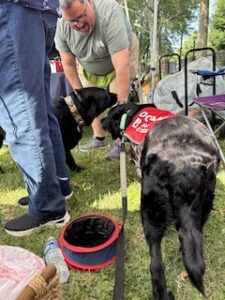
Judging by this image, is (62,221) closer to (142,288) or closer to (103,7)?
(142,288)

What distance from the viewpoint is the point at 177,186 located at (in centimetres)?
155

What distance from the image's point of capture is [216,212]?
2277 millimetres

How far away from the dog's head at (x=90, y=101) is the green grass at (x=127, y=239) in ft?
1.65

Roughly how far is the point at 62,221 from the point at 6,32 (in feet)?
3.71

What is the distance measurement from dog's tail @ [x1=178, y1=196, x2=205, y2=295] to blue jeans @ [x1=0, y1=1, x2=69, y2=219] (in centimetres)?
85

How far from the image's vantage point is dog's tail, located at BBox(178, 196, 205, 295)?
125 centimetres

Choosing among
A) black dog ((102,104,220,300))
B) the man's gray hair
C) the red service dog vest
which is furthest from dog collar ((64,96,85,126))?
black dog ((102,104,220,300))

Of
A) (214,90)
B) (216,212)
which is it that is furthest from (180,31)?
(216,212)

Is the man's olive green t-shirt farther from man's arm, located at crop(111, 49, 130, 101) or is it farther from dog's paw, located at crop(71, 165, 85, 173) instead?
dog's paw, located at crop(71, 165, 85, 173)

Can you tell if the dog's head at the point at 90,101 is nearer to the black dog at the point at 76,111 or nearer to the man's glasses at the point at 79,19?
the black dog at the point at 76,111

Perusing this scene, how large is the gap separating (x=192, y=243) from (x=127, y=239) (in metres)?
0.75

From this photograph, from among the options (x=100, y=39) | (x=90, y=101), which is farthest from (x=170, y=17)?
(x=90, y=101)

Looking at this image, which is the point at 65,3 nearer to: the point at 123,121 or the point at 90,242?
the point at 123,121

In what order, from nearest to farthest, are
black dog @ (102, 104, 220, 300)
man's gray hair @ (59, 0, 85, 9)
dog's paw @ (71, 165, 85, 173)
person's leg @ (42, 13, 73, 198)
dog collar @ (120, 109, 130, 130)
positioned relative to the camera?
1. black dog @ (102, 104, 220, 300)
2. person's leg @ (42, 13, 73, 198)
3. dog collar @ (120, 109, 130, 130)
4. man's gray hair @ (59, 0, 85, 9)
5. dog's paw @ (71, 165, 85, 173)
